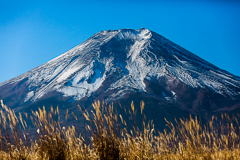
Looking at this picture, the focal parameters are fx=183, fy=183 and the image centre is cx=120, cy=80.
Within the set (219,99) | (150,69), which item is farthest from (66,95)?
(219,99)

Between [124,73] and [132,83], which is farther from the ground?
[124,73]

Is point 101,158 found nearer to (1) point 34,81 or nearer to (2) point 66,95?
(2) point 66,95

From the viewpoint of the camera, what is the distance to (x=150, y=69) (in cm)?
5600

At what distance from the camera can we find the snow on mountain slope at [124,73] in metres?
49.8

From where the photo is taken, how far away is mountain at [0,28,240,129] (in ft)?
147

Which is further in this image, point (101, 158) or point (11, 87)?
point (11, 87)

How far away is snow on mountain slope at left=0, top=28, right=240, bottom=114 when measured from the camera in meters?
49.8

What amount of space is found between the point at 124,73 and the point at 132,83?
6814 mm

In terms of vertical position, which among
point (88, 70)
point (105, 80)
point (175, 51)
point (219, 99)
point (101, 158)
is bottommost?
point (101, 158)

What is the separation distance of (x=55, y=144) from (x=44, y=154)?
0.17 metres

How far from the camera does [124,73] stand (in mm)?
57469

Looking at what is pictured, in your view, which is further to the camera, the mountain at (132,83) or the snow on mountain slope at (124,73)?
the snow on mountain slope at (124,73)

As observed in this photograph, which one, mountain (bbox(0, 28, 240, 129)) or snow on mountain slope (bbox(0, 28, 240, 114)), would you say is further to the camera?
snow on mountain slope (bbox(0, 28, 240, 114))

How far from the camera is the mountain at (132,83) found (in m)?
44.7
